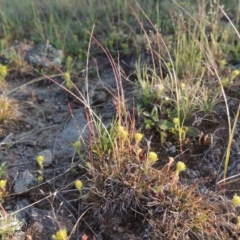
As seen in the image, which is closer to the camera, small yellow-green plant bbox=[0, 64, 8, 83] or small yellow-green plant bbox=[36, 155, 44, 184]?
small yellow-green plant bbox=[36, 155, 44, 184]

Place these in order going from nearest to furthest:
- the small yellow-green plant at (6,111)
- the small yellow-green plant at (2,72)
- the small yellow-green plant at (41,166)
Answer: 1. the small yellow-green plant at (41,166)
2. the small yellow-green plant at (6,111)
3. the small yellow-green plant at (2,72)

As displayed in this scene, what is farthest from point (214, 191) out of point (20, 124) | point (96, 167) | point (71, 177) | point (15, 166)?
point (20, 124)

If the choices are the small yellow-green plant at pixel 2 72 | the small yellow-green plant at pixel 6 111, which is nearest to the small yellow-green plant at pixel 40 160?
the small yellow-green plant at pixel 6 111

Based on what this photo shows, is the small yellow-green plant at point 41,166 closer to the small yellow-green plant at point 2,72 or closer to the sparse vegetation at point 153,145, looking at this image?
the sparse vegetation at point 153,145

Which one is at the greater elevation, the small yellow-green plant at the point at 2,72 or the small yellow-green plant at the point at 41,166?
the small yellow-green plant at the point at 2,72

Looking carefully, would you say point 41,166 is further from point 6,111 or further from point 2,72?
point 2,72

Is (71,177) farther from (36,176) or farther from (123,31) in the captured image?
(123,31)

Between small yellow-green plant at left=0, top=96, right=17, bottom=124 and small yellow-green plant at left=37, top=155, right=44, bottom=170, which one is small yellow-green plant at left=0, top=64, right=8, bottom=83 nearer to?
small yellow-green plant at left=0, top=96, right=17, bottom=124

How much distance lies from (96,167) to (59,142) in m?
0.49

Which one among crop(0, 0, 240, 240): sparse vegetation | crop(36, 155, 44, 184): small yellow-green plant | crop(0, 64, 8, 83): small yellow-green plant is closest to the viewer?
crop(0, 0, 240, 240): sparse vegetation

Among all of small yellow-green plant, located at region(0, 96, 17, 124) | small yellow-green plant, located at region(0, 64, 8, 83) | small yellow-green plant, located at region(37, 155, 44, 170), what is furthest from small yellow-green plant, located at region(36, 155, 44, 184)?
small yellow-green plant, located at region(0, 64, 8, 83)

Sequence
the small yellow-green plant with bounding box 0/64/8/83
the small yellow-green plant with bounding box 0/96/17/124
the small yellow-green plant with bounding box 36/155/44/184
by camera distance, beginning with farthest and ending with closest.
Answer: the small yellow-green plant with bounding box 0/64/8/83
the small yellow-green plant with bounding box 0/96/17/124
the small yellow-green plant with bounding box 36/155/44/184

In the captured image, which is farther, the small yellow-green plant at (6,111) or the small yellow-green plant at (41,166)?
the small yellow-green plant at (6,111)

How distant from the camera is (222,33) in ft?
10.5
